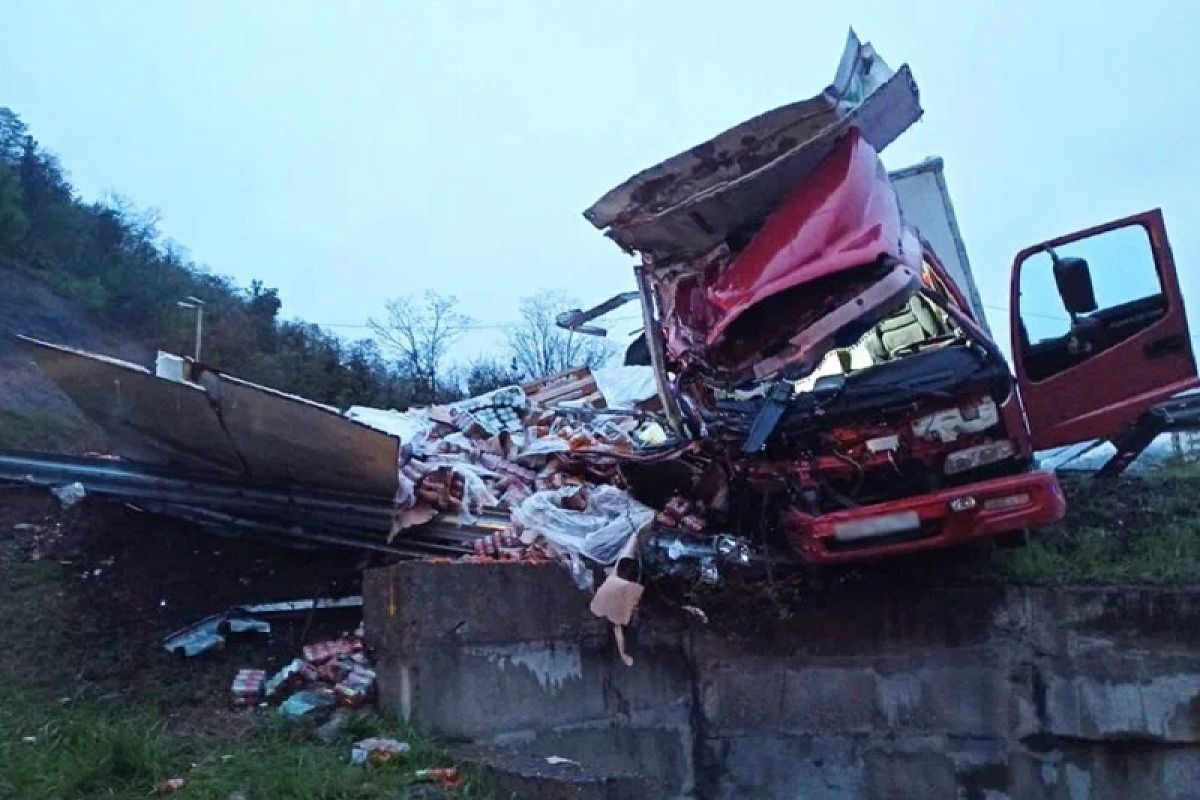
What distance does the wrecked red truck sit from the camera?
18.8ft

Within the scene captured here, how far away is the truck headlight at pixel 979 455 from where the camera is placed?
19.0 ft

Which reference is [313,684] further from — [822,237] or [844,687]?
[822,237]

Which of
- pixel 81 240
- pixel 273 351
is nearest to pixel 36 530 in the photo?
pixel 273 351

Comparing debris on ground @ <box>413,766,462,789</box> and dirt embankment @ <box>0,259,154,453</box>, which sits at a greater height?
dirt embankment @ <box>0,259,154,453</box>

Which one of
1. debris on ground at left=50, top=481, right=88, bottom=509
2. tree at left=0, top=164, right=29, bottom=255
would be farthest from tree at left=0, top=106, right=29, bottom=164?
debris on ground at left=50, top=481, right=88, bottom=509

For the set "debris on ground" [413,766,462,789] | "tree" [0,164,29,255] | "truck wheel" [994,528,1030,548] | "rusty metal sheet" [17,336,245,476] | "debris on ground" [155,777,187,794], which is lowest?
"debris on ground" [413,766,462,789]

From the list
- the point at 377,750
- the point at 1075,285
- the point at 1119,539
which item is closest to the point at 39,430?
the point at 377,750

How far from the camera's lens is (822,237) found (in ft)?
19.0

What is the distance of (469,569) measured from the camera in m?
5.66

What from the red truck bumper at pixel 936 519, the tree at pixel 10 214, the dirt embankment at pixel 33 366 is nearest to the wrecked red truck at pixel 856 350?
the red truck bumper at pixel 936 519

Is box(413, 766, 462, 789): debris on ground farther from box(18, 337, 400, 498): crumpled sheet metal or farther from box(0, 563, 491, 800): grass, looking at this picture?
box(18, 337, 400, 498): crumpled sheet metal

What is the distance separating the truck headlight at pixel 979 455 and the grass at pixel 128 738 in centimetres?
295

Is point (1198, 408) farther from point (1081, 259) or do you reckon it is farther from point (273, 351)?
point (273, 351)

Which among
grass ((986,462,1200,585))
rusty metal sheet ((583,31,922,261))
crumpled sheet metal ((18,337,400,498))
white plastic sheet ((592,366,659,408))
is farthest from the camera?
white plastic sheet ((592,366,659,408))
